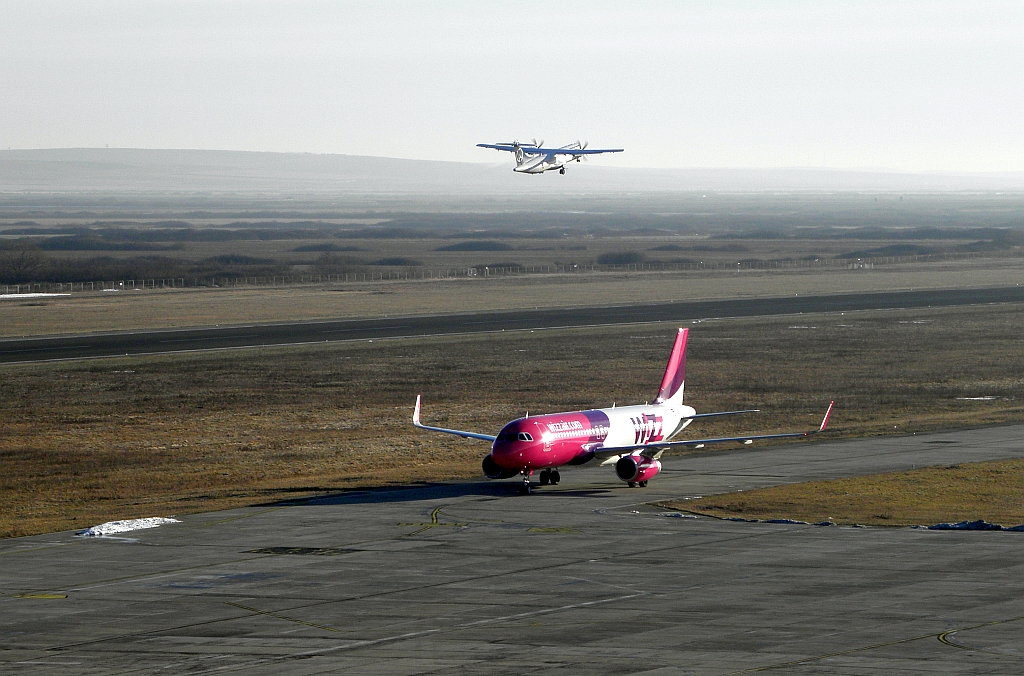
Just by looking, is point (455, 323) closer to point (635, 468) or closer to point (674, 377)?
point (674, 377)

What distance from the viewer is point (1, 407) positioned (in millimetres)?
97812

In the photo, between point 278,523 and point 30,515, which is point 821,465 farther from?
point 30,515

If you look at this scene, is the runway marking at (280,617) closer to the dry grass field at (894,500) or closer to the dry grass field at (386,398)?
the dry grass field at (386,398)

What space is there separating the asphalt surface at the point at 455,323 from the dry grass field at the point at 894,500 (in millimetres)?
78915

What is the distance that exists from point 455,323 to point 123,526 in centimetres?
9837

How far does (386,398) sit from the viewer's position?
336ft

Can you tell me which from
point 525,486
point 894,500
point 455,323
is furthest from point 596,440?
point 455,323

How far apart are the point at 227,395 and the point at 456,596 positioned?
63.4 m

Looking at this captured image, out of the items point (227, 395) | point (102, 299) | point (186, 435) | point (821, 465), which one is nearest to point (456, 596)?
point (821, 465)

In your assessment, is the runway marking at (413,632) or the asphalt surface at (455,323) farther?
the asphalt surface at (455,323)

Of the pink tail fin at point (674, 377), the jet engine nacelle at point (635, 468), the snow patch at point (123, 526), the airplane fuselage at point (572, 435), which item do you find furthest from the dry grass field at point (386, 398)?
the pink tail fin at point (674, 377)

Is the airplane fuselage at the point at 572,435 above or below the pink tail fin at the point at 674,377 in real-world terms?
below

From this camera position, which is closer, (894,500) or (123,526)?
(123,526)

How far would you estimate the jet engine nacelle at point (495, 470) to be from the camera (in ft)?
207
